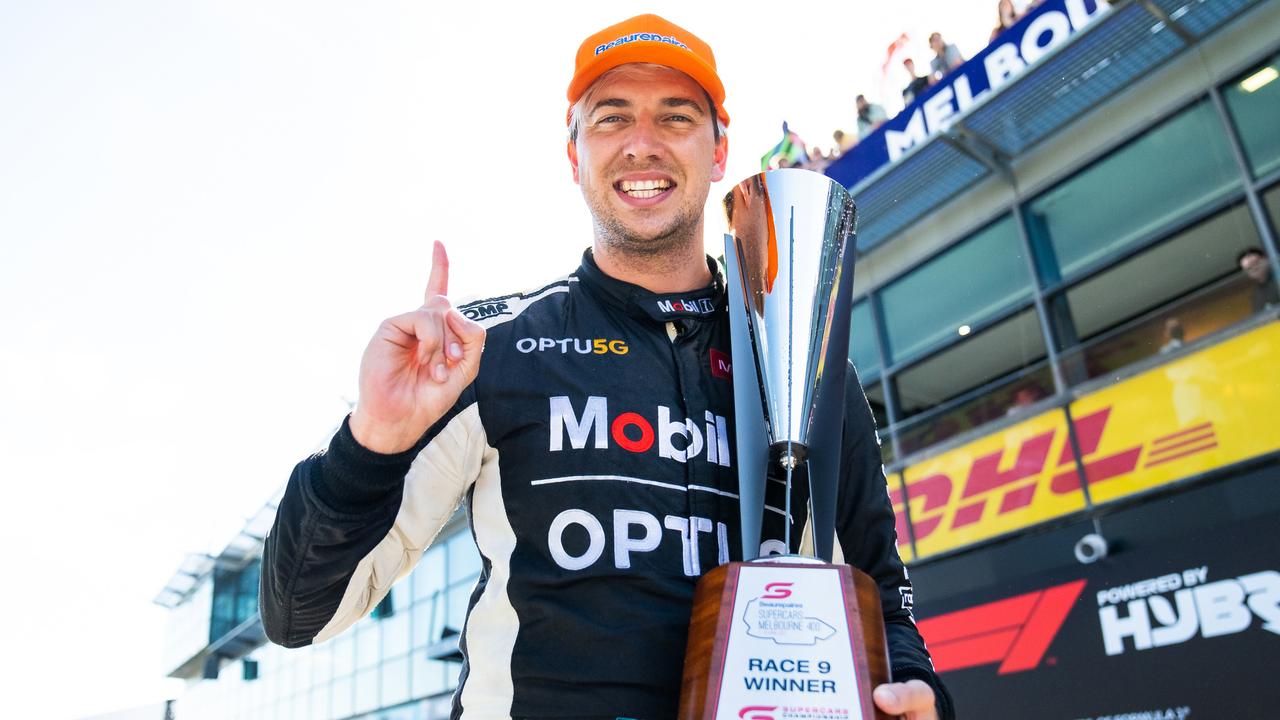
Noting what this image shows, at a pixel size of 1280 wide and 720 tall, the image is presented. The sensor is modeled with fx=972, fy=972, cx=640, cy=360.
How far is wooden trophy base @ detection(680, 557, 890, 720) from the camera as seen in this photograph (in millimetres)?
1368

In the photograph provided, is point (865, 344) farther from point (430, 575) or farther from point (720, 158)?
point (430, 575)

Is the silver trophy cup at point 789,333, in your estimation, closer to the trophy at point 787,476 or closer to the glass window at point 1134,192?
the trophy at point 787,476

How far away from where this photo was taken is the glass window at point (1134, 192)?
26.2ft

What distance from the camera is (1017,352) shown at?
921 cm

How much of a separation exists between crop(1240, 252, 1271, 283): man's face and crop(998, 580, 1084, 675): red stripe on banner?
8.66 feet

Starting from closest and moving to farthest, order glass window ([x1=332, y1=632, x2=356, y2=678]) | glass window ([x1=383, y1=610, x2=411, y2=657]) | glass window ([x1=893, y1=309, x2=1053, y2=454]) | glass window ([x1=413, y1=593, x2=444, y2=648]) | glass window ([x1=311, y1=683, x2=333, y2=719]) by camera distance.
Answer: glass window ([x1=893, y1=309, x2=1053, y2=454])
glass window ([x1=413, y1=593, x2=444, y2=648])
glass window ([x1=383, y1=610, x2=411, y2=657])
glass window ([x1=332, y1=632, x2=356, y2=678])
glass window ([x1=311, y1=683, x2=333, y2=719])

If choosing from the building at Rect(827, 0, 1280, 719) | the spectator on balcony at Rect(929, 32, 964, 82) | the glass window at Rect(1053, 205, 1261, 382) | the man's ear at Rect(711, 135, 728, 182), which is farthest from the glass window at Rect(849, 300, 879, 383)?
the man's ear at Rect(711, 135, 728, 182)

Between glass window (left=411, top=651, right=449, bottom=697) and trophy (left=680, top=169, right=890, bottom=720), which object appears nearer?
trophy (left=680, top=169, right=890, bottom=720)

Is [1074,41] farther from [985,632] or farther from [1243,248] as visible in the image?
[985,632]

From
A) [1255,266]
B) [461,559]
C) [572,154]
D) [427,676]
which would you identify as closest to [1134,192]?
[1255,266]

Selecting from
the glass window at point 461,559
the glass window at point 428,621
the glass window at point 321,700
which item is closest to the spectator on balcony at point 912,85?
the glass window at point 461,559

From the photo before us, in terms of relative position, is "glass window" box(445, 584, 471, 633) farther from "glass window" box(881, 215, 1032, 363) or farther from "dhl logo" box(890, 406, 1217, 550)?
"dhl logo" box(890, 406, 1217, 550)

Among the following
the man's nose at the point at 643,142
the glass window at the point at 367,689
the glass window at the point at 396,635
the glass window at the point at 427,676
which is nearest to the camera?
the man's nose at the point at 643,142

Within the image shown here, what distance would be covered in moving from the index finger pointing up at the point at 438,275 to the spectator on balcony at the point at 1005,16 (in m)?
8.25
